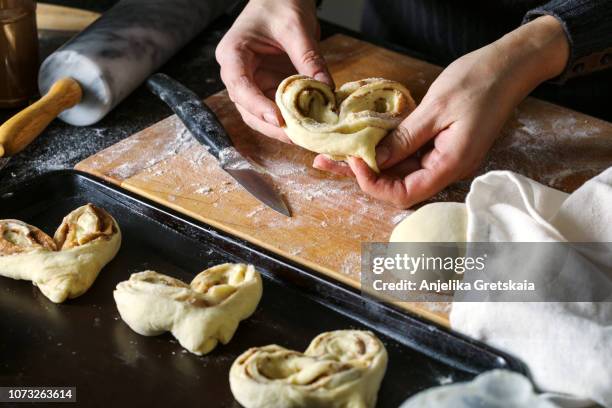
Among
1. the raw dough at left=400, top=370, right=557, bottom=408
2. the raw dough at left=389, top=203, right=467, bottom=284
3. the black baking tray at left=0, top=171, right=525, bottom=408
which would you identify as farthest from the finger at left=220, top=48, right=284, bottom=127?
the raw dough at left=400, top=370, right=557, bottom=408

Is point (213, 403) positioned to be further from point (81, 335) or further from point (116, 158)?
point (116, 158)

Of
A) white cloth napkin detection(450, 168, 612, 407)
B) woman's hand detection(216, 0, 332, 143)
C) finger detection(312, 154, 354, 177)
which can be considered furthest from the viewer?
woman's hand detection(216, 0, 332, 143)

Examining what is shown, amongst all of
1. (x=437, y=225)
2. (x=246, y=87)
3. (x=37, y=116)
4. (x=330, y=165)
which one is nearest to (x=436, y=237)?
(x=437, y=225)

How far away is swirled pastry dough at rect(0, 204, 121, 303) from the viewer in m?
1.35

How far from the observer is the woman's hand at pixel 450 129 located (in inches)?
61.6

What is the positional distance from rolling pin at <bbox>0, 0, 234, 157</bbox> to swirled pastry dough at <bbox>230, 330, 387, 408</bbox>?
0.87 m

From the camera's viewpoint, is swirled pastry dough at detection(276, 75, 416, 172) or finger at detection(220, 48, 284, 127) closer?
swirled pastry dough at detection(276, 75, 416, 172)

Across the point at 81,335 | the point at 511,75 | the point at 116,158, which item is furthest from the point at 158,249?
the point at 511,75

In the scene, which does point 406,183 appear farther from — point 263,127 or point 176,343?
point 176,343

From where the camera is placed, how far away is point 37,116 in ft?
5.86

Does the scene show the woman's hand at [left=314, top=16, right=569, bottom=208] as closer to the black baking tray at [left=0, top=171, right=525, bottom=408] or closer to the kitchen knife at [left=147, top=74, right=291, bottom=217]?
the kitchen knife at [left=147, top=74, right=291, bottom=217]

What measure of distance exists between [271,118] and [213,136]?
161 millimetres

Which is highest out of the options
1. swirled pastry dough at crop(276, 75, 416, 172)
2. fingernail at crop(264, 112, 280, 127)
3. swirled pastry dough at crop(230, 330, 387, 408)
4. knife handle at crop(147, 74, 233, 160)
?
swirled pastry dough at crop(276, 75, 416, 172)

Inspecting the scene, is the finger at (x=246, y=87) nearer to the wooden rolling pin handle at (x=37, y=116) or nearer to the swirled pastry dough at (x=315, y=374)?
the wooden rolling pin handle at (x=37, y=116)
